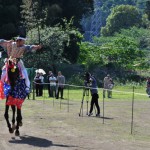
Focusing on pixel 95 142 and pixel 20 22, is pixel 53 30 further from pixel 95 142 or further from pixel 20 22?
pixel 95 142

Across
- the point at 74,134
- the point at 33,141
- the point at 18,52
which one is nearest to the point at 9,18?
the point at 74,134

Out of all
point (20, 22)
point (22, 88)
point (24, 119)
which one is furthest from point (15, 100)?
point (20, 22)

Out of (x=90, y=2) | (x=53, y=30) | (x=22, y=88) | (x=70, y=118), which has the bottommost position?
(x=70, y=118)

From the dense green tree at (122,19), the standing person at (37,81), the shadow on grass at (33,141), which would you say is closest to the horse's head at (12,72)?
the shadow on grass at (33,141)

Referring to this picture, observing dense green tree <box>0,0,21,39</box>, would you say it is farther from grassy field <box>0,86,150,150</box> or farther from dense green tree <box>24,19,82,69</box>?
grassy field <box>0,86,150,150</box>

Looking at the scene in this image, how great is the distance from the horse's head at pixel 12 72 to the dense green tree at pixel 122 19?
122513mm

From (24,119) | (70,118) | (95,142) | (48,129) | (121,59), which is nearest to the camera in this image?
(95,142)

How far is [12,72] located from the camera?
40.6ft

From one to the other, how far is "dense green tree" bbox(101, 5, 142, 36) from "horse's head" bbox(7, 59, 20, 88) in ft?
402

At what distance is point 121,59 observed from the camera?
230 ft

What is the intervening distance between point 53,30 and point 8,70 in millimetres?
42734

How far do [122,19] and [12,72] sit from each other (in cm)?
12514

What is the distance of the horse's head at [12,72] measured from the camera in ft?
40.5

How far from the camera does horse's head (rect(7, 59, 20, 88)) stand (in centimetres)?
1234
